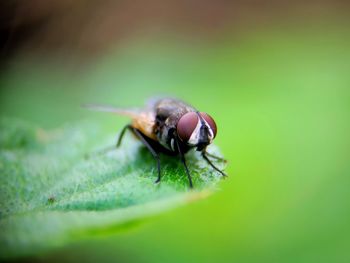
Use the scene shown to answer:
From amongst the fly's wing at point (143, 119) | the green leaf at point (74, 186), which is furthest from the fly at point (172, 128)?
the green leaf at point (74, 186)

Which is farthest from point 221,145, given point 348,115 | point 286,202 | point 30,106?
point 30,106

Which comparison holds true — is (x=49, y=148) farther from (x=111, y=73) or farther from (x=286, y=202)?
(x=111, y=73)

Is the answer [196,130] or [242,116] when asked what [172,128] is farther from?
[242,116]

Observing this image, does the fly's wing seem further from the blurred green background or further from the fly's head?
the blurred green background

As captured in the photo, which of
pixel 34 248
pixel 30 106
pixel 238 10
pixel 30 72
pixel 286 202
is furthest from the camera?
pixel 238 10

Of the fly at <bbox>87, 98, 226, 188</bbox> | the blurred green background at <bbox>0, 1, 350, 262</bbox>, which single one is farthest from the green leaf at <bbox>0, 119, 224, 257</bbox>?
the blurred green background at <bbox>0, 1, 350, 262</bbox>

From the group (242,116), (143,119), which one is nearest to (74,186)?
(143,119)
